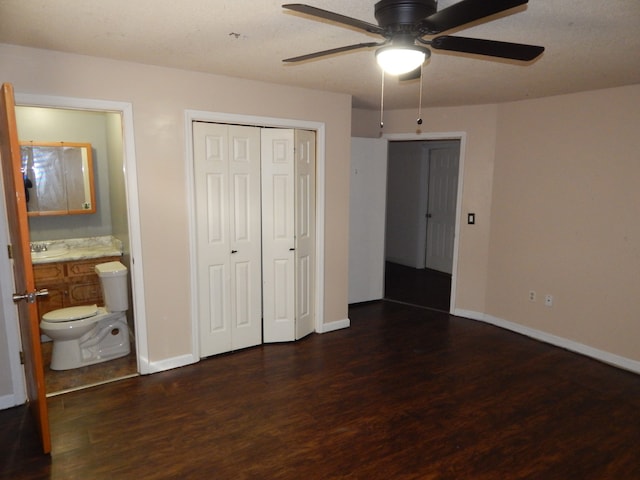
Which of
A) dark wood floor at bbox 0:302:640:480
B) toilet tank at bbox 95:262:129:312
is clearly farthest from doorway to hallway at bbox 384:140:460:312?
toilet tank at bbox 95:262:129:312

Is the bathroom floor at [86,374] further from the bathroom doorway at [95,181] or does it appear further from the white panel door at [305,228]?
the white panel door at [305,228]

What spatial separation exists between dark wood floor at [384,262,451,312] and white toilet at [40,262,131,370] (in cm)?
333

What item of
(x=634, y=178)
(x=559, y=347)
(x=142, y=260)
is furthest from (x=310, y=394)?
(x=634, y=178)

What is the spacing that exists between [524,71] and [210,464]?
3.44m

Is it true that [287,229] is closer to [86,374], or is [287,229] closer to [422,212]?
[86,374]

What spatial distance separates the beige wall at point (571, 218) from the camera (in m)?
3.57

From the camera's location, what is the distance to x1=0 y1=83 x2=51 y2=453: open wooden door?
87.3 inches

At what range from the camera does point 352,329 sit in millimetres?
4477

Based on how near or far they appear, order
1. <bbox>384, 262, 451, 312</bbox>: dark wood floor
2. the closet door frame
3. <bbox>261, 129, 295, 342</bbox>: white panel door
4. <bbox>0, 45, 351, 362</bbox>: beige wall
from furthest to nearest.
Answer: <bbox>384, 262, 451, 312</bbox>: dark wood floor → <bbox>261, 129, 295, 342</bbox>: white panel door → the closet door frame → <bbox>0, 45, 351, 362</bbox>: beige wall

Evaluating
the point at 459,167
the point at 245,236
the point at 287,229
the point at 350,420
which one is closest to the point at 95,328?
the point at 245,236

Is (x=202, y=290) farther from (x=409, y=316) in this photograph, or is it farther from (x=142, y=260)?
(x=409, y=316)

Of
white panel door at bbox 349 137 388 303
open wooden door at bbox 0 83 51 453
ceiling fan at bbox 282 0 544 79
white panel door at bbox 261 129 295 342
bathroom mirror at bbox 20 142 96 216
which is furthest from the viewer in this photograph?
white panel door at bbox 349 137 388 303

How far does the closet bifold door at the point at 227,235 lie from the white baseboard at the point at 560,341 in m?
2.61

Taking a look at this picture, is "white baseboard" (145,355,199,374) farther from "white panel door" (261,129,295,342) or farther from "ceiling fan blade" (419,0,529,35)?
"ceiling fan blade" (419,0,529,35)
